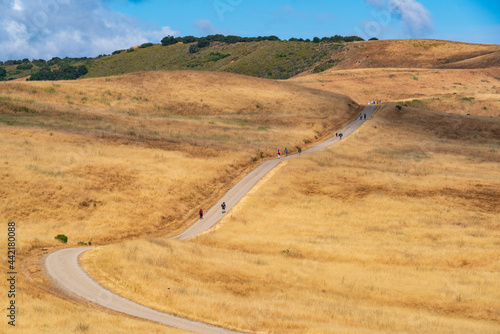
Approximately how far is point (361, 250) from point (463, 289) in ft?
29.9

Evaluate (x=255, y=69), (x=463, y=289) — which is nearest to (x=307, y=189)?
(x=463, y=289)

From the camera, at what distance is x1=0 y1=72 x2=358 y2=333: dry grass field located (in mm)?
40719

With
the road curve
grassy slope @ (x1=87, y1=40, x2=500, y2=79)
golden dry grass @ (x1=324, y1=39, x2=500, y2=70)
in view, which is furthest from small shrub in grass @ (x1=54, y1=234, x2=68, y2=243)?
golden dry grass @ (x1=324, y1=39, x2=500, y2=70)

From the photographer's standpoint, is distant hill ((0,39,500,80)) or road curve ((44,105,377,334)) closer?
road curve ((44,105,377,334))

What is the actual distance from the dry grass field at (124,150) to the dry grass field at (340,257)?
5.28m

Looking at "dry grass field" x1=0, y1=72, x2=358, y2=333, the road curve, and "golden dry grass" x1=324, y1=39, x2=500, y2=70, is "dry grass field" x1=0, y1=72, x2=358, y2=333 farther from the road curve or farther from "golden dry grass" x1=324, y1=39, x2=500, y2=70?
"golden dry grass" x1=324, y1=39, x2=500, y2=70

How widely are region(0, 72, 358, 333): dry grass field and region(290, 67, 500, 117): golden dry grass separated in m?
22.9

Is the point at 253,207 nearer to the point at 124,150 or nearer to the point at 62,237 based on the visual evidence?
the point at 62,237

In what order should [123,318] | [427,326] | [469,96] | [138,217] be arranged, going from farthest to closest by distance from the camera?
[469,96] < [138,217] < [427,326] < [123,318]

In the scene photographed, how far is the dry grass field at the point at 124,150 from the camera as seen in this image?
40.7 meters

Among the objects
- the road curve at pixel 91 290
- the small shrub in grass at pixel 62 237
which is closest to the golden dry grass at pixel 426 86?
the road curve at pixel 91 290

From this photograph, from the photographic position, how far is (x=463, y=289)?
29.5 metres

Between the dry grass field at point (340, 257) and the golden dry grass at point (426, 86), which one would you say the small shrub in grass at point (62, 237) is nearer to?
the dry grass field at point (340, 257)

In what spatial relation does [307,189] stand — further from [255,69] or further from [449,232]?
[255,69]
